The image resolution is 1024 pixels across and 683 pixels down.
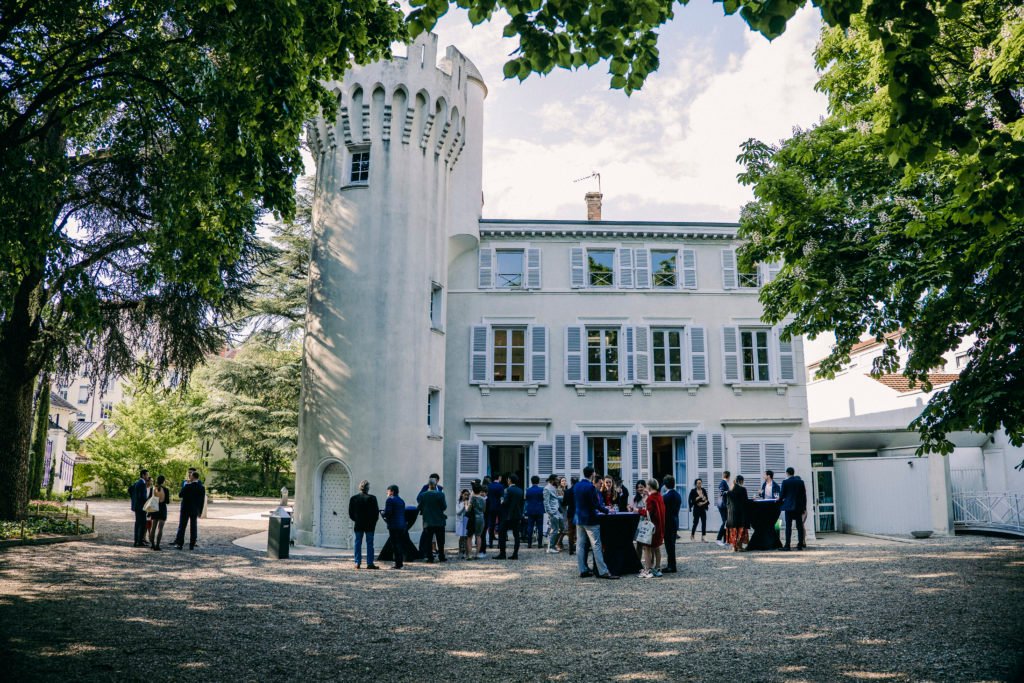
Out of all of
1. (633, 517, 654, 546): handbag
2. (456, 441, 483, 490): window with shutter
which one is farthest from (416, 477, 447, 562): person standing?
(456, 441, 483, 490): window with shutter

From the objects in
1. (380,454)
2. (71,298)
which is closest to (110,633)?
(71,298)

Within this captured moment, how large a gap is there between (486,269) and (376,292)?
5277 millimetres

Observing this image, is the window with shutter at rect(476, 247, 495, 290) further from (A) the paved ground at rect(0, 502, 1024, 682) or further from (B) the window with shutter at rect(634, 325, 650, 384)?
(A) the paved ground at rect(0, 502, 1024, 682)

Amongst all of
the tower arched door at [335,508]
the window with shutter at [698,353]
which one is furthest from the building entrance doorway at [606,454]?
the tower arched door at [335,508]

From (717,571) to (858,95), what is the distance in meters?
9.40

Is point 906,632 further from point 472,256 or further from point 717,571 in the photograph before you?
point 472,256

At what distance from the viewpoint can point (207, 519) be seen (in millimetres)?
25766

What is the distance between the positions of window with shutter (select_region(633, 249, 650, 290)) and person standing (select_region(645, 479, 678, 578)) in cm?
1204

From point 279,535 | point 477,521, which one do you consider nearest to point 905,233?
point 477,521

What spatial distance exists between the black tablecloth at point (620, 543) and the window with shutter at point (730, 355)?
1147cm

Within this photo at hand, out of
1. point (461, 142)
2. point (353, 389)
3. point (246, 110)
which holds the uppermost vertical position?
point (461, 142)

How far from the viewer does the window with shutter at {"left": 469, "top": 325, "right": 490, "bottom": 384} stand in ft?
76.7

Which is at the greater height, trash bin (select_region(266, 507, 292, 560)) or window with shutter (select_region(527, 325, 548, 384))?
window with shutter (select_region(527, 325, 548, 384))

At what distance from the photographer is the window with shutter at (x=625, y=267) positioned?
950 inches
